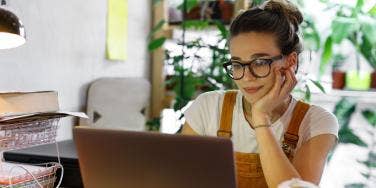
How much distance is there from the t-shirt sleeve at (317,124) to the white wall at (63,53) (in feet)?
3.21

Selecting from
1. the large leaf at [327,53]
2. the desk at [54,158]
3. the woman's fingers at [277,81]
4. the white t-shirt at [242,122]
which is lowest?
the desk at [54,158]

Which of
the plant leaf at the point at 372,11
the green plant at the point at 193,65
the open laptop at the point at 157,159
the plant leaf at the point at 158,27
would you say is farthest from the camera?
the plant leaf at the point at 158,27

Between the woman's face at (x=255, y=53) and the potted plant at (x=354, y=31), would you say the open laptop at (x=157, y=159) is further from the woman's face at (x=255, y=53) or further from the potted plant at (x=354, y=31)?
the potted plant at (x=354, y=31)

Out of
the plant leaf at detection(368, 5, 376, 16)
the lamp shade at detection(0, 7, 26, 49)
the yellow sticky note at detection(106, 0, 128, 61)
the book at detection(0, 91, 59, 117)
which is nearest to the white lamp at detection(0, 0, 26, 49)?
the lamp shade at detection(0, 7, 26, 49)

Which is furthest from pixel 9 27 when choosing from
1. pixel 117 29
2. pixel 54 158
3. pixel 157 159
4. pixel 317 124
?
pixel 117 29

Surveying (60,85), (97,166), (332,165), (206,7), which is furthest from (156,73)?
(97,166)

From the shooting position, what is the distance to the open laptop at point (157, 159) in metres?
0.74

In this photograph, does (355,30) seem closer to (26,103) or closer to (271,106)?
(271,106)

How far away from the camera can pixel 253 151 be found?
131 centimetres

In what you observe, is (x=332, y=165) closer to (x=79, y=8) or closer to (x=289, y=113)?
(x=289, y=113)

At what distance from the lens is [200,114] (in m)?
1.40

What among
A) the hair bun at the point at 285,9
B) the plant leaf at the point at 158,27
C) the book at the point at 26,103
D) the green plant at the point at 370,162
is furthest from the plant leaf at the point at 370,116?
the book at the point at 26,103

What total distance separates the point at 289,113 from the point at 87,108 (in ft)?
3.15

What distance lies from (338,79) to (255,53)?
117cm
